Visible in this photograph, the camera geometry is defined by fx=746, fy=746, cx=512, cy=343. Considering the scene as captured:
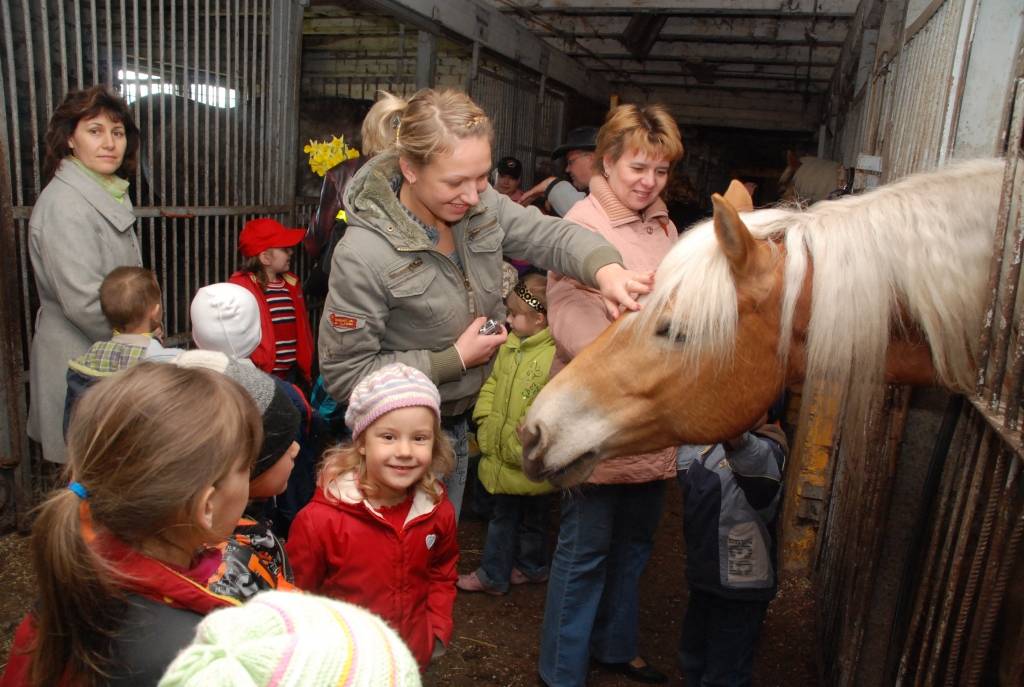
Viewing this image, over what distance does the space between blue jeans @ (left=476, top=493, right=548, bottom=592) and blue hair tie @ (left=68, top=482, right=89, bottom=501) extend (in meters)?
2.57

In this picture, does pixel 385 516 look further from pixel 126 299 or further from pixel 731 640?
pixel 126 299

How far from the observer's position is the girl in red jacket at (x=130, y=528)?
1.09 metres

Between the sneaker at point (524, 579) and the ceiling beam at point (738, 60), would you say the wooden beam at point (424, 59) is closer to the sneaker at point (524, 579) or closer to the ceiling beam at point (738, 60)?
the sneaker at point (524, 579)

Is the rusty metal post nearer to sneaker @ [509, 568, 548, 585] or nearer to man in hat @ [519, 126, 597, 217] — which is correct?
sneaker @ [509, 568, 548, 585]

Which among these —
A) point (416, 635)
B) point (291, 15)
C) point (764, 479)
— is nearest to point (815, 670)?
point (764, 479)

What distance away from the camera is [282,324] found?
411 cm

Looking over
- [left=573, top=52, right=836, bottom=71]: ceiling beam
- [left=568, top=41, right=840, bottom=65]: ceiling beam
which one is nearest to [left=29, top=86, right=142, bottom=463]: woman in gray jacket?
[left=568, top=41, right=840, bottom=65]: ceiling beam

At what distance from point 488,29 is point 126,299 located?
15.4ft

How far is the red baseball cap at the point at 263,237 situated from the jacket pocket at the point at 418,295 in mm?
2040

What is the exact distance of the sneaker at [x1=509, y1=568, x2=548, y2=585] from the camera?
3.80 m

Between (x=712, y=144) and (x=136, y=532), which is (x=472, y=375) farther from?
(x=712, y=144)

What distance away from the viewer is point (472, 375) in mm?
2447

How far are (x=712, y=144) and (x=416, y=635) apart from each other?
589 inches

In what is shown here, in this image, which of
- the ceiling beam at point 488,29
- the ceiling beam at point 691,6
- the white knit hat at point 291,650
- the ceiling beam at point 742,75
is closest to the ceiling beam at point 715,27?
the ceiling beam at point 488,29
